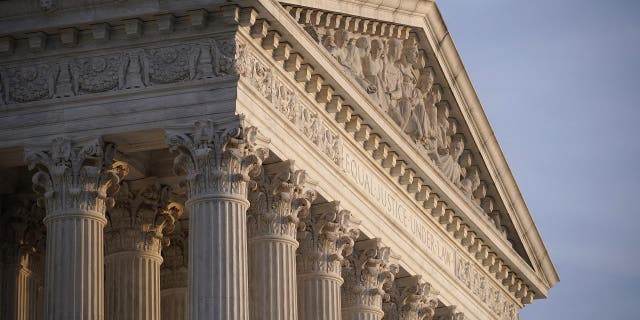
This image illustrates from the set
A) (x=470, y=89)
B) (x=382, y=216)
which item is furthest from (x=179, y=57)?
(x=470, y=89)

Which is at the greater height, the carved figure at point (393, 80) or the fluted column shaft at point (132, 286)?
the carved figure at point (393, 80)

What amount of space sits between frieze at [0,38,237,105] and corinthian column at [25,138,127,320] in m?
1.30

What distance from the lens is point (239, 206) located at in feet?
155

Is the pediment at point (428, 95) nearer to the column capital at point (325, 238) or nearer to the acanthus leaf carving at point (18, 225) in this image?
the column capital at point (325, 238)

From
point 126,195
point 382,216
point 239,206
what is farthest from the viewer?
point 382,216

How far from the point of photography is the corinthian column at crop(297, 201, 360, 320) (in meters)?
53.0

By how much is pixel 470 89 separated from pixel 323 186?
39.5ft

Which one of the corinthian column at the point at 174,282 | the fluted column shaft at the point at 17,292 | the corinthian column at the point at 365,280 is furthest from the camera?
the corinthian column at the point at 365,280

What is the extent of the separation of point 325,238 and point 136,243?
4.77 meters

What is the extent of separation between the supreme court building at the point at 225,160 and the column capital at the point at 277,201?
0.05 m

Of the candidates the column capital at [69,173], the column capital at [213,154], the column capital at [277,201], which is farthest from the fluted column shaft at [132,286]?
the column capital at [213,154]

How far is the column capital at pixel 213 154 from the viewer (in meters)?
47.1

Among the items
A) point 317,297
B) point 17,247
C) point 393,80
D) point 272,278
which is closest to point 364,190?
point 317,297

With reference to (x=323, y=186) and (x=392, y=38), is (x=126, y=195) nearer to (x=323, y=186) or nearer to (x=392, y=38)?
(x=323, y=186)
